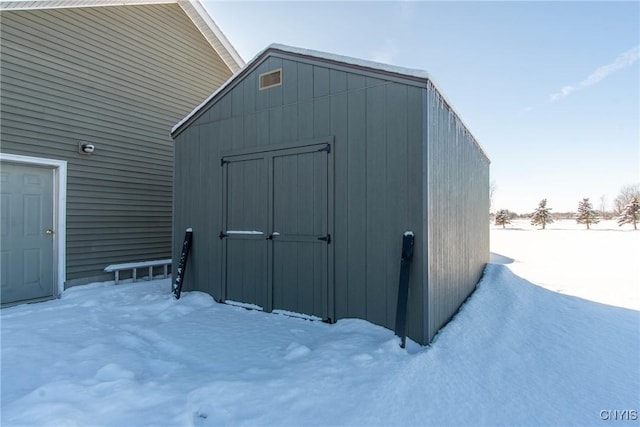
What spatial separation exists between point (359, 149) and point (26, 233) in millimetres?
4833

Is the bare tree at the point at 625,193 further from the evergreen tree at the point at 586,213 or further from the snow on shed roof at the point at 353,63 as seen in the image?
the snow on shed roof at the point at 353,63

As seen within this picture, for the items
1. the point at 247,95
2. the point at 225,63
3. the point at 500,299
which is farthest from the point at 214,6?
the point at 500,299

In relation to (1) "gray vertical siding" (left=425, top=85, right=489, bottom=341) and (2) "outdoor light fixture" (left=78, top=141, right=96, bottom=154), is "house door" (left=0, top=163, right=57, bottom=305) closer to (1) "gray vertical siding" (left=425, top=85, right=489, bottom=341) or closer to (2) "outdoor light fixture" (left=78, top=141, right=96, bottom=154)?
(2) "outdoor light fixture" (left=78, top=141, right=96, bottom=154)

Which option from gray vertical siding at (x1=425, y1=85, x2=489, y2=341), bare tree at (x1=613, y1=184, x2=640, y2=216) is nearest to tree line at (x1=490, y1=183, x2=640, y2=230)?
bare tree at (x1=613, y1=184, x2=640, y2=216)

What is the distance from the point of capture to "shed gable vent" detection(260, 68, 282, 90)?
4113 millimetres

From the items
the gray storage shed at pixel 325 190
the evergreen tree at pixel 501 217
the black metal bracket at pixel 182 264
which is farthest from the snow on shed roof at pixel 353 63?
the evergreen tree at pixel 501 217

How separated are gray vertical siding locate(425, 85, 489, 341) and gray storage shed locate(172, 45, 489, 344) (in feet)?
0.07

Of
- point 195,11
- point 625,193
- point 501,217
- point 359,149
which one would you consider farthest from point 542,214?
point 359,149

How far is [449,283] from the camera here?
3885 mm

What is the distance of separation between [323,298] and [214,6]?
7033mm

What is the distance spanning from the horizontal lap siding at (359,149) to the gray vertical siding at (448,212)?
0.19 m

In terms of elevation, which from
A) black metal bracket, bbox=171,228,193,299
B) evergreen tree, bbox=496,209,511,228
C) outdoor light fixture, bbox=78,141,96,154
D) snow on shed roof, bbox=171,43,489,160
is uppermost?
snow on shed roof, bbox=171,43,489,160

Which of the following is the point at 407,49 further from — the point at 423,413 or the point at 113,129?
the point at 423,413

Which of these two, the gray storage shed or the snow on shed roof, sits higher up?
the snow on shed roof
